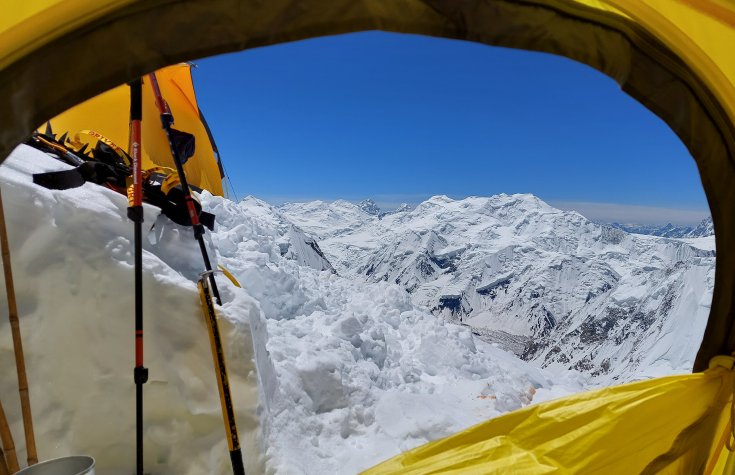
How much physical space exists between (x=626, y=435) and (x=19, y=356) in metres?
3.26

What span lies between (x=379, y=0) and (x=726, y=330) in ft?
6.51

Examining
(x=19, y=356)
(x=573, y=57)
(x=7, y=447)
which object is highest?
(x=573, y=57)

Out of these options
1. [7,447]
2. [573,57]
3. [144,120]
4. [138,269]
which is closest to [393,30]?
[573,57]

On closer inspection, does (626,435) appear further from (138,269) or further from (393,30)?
(138,269)

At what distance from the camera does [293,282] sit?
7207 millimetres

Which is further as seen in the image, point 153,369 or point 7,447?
point 153,369

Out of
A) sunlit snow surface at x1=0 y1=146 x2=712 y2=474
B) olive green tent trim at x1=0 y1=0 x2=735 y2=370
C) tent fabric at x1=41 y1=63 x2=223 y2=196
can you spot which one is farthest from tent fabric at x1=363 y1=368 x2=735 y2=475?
tent fabric at x1=41 y1=63 x2=223 y2=196

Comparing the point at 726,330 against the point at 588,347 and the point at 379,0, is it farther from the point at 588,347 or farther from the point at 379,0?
the point at 588,347

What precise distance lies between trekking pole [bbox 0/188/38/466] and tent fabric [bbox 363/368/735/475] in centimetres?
209

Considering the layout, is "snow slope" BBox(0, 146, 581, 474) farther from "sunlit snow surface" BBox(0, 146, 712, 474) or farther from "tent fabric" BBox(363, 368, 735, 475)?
"tent fabric" BBox(363, 368, 735, 475)

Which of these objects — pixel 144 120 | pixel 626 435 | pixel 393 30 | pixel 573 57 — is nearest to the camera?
pixel 393 30

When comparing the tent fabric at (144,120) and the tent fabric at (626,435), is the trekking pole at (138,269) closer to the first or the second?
the tent fabric at (626,435)

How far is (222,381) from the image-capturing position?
2775 mm

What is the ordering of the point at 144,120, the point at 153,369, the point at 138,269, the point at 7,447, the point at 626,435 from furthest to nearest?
1. the point at 144,120
2. the point at 153,369
3. the point at 138,269
4. the point at 7,447
5. the point at 626,435
